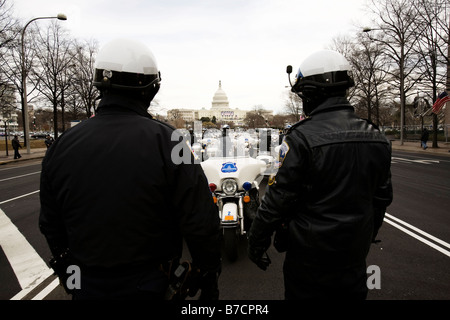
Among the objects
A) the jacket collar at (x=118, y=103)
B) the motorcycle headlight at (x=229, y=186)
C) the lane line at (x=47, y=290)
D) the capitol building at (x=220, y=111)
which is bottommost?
the lane line at (x=47, y=290)

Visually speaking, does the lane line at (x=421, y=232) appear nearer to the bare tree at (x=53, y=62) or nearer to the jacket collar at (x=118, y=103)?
the jacket collar at (x=118, y=103)

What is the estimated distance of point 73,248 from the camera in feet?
5.17

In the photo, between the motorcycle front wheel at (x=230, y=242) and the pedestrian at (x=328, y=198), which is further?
the motorcycle front wheel at (x=230, y=242)

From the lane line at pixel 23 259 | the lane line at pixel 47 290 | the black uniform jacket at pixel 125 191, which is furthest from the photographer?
the lane line at pixel 23 259

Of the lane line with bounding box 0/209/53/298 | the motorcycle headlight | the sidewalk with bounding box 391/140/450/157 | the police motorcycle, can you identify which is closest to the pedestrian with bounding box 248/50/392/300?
the police motorcycle

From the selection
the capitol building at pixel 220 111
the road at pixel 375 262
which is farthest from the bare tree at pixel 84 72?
the capitol building at pixel 220 111

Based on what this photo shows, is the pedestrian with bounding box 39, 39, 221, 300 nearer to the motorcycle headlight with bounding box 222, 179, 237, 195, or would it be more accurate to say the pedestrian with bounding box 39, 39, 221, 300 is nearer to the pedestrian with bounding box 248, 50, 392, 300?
the pedestrian with bounding box 248, 50, 392, 300

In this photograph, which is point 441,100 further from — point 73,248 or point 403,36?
point 73,248

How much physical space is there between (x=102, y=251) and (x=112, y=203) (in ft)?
0.84

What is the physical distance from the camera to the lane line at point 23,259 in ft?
11.8

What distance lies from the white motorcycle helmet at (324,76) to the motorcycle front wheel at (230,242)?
90.8 inches

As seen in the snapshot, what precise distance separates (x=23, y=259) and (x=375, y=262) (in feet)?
16.3

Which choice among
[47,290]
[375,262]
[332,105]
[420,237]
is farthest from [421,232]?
[47,290]

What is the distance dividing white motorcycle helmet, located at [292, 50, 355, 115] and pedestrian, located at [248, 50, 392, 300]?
0.03 metres
